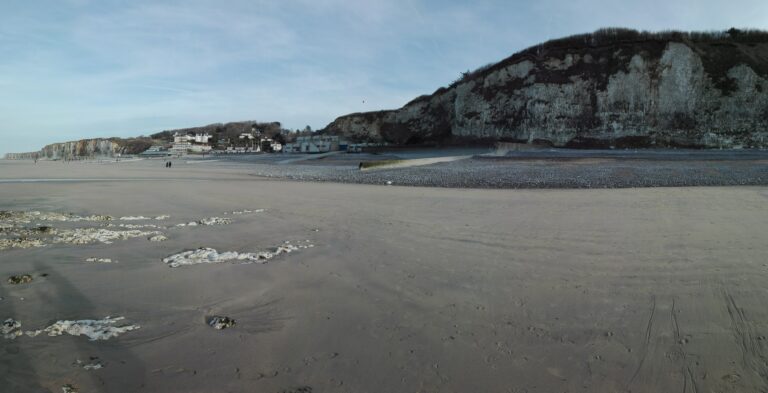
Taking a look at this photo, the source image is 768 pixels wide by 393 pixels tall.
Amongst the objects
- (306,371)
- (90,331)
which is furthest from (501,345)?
(90,331)

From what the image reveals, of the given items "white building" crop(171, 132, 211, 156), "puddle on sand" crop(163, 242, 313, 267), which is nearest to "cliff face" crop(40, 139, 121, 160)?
"white building" crop(171, 132, 211, 156)

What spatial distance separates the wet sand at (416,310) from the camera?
8.86 ft

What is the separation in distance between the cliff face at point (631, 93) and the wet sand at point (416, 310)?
38.4 meters

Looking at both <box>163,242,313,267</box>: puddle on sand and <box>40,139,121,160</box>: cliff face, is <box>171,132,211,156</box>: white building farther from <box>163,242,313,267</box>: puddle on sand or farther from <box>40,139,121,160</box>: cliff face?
<box>163,242,313,267</box>: puddle on sand

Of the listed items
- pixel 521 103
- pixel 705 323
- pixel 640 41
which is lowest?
pixel 705 323

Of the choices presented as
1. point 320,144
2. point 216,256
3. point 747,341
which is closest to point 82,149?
point 320,144

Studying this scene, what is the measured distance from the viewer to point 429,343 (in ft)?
10.3

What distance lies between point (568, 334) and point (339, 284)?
7.50 feet

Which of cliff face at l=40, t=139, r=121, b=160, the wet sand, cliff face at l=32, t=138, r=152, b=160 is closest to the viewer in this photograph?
the wet sand

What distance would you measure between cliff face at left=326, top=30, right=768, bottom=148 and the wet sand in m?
38.4

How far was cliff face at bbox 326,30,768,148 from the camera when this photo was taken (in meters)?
38.2

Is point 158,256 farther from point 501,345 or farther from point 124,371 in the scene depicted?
point 501,345

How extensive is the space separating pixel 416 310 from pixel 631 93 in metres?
45.9

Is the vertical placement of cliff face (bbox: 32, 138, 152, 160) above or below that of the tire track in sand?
above
